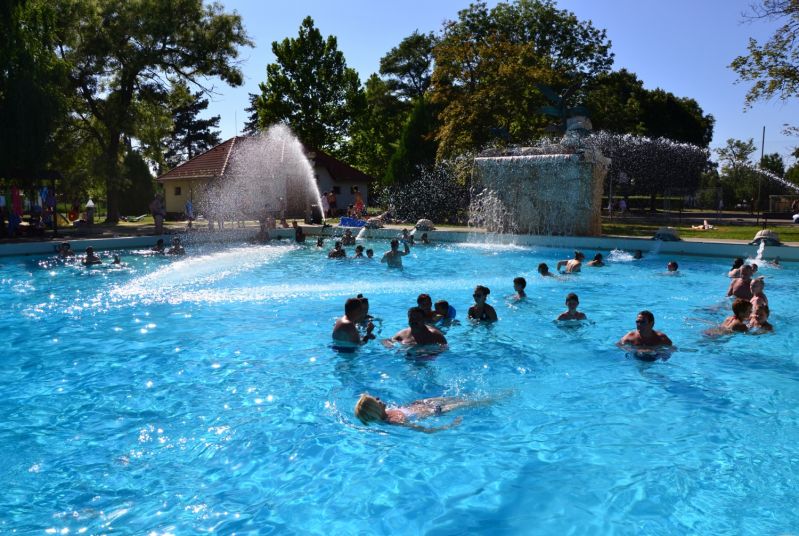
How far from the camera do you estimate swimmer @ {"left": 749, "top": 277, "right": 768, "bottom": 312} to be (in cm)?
1021

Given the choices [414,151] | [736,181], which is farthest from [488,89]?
[736,181]

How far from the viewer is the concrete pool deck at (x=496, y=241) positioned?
774 inches

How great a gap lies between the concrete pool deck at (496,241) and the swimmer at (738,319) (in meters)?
10.1

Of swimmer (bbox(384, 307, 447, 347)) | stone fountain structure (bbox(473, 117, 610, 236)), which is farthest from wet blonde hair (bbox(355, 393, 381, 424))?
stone fountain structure (bbox(473, 117, 610, 236))

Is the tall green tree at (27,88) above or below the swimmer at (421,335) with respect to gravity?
above

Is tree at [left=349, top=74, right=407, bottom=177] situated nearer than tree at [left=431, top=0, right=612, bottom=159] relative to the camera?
No

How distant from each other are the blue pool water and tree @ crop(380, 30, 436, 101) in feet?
153

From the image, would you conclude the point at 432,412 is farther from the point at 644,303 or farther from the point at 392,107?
the point at 392,107

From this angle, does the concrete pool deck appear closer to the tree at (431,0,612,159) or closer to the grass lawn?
the grass lawn

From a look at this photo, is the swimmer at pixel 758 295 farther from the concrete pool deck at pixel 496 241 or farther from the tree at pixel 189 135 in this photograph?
the tree at pixel 189 135

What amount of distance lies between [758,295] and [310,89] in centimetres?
4053

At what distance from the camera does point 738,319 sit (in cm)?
999

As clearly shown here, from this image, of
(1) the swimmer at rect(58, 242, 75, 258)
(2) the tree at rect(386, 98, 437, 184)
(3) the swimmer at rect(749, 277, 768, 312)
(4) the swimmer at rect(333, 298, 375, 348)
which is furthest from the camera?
(2) the tree at rect(386, 98, 437, 184)

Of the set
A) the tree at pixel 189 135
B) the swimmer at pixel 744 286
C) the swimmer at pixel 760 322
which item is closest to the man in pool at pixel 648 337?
the swimmer at pixel 760 322
